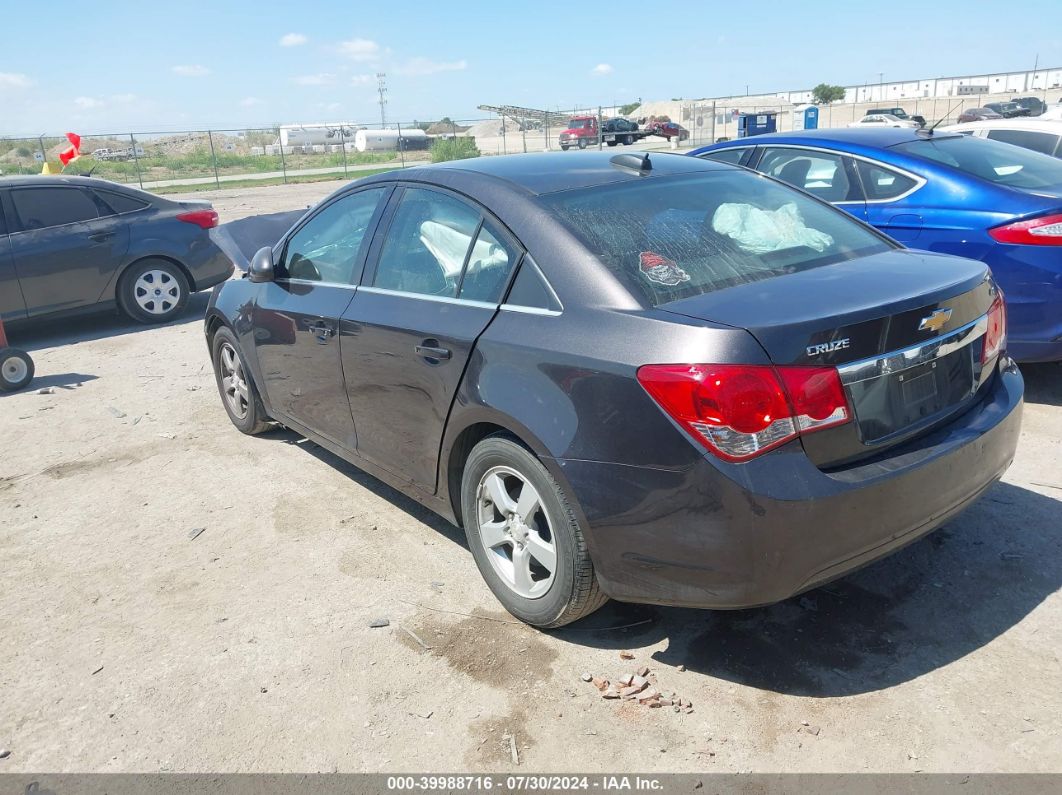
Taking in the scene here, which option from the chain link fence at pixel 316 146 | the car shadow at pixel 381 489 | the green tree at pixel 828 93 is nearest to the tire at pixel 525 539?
the car shadow at pixel 381 489

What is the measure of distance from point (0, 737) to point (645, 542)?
228cm

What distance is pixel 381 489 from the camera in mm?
4852

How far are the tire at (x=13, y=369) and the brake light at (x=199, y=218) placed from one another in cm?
271

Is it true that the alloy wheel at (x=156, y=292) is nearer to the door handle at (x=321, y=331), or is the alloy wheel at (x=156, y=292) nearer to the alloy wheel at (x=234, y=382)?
the alloy wheel at (x=234, y=382)

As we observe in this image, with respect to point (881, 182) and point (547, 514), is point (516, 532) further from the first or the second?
point (881, 182)

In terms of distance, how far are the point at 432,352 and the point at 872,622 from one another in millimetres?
1961

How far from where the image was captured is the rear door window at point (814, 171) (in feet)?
20.1

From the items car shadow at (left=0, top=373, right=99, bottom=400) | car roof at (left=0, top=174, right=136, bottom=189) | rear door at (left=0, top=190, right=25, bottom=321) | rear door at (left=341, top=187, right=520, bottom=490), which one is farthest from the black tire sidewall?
car roof at (left=0, top=174, right=136, bottom=189)

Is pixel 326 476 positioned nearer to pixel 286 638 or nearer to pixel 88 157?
pixel 286 638

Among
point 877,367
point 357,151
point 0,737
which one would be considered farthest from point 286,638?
point 357,151

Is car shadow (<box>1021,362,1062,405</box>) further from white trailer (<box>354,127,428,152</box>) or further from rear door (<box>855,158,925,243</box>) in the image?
white trailer (<box>354,127,428,152</box>)

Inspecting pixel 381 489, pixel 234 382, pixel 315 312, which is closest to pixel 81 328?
pixel 234 382

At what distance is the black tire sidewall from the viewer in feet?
9.86
